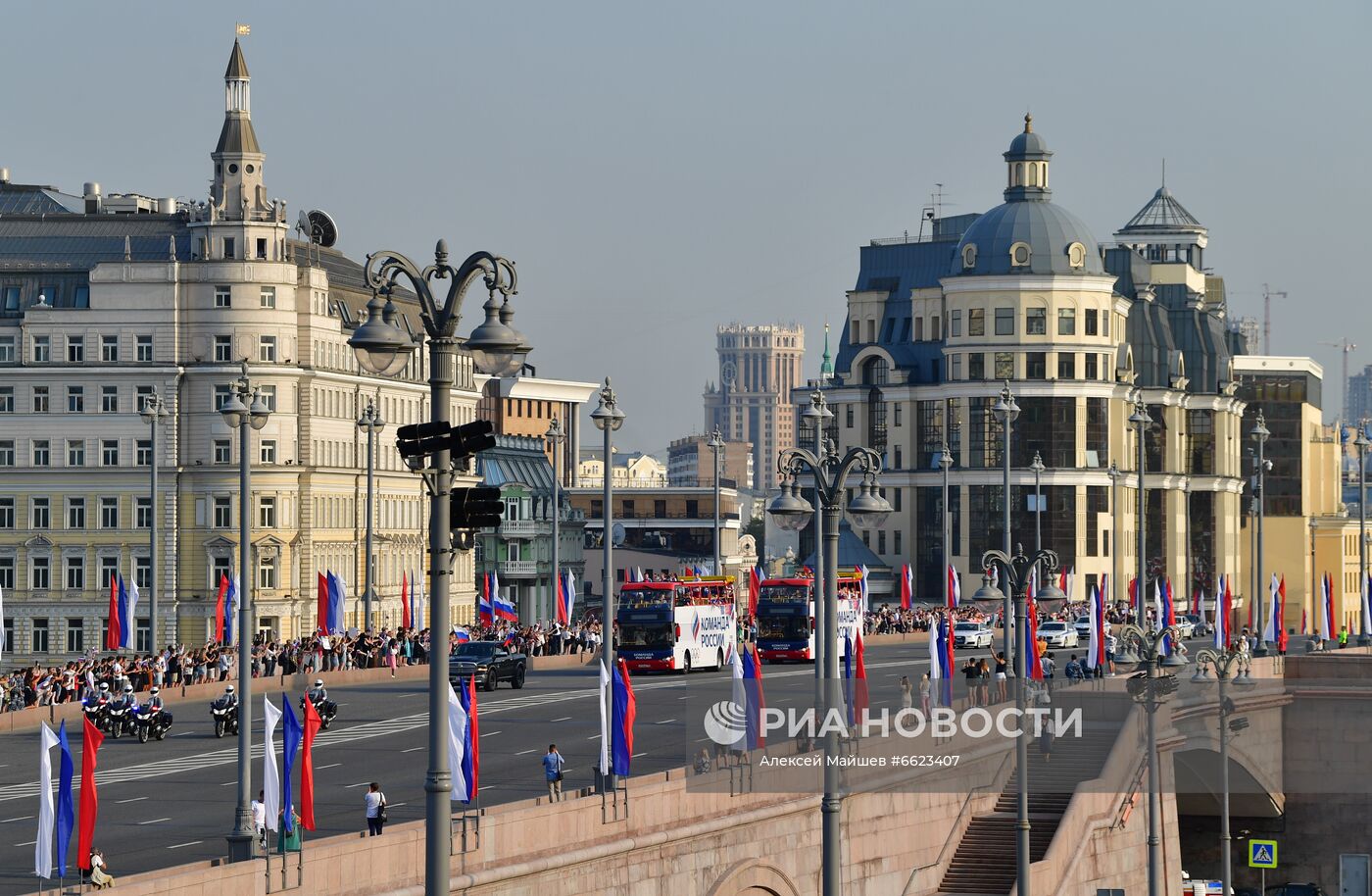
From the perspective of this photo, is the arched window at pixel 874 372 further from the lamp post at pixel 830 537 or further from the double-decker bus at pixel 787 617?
the lamp post at pixel 830 537

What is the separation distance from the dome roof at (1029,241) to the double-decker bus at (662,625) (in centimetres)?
5639

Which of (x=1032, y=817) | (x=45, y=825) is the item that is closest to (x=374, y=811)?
(x=45, y=825)

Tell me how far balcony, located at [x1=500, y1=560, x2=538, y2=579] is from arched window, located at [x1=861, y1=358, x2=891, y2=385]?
21.7m

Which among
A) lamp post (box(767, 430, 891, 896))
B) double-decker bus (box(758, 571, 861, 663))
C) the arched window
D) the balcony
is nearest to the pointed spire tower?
double-decker bus (box(758, 571, 861, 663))

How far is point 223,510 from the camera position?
355 ft

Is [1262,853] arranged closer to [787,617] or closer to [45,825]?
[787,617]

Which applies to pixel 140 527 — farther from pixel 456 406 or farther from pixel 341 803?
pixel 341 803

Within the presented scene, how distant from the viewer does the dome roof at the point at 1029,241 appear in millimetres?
136500

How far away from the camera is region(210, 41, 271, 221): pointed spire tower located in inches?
4193

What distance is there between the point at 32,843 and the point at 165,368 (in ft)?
221

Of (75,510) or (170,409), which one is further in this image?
(75,510)

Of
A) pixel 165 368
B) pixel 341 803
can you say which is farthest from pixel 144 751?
pixel 165 368

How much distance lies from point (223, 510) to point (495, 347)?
86.9 metres

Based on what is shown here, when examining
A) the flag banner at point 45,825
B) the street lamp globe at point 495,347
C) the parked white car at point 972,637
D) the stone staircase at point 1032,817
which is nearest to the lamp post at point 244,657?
the flag banner at point 45,825
